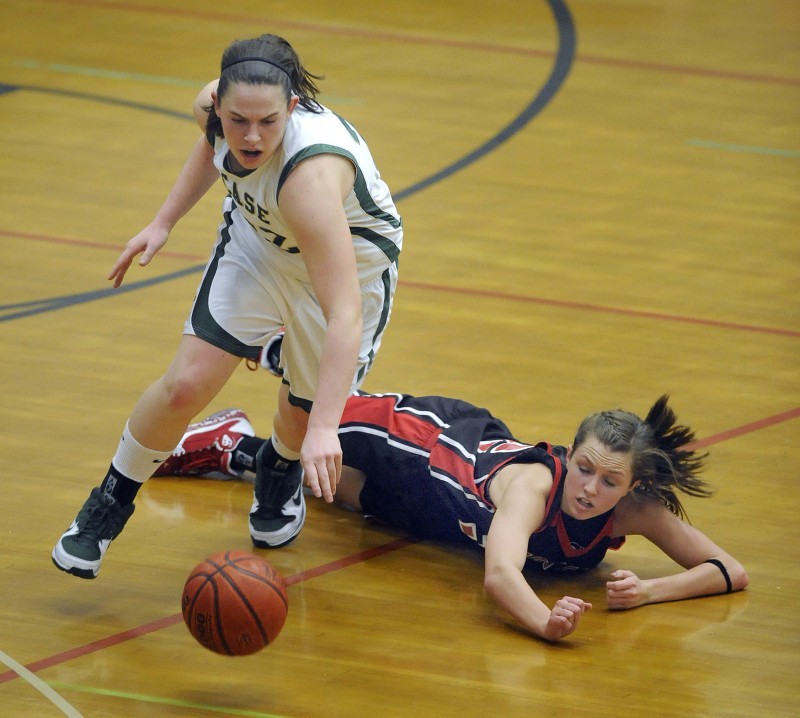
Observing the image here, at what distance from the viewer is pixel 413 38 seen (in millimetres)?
9594

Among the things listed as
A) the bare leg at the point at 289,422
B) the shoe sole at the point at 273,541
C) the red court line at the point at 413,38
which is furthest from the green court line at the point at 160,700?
the red court line at the point at 413,38

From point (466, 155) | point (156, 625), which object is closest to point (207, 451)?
point (156, 625)

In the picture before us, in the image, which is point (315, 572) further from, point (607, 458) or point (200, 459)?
point (607, 458)

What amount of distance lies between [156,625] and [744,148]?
17.5 feet

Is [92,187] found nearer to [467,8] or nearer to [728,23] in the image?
[467,8]

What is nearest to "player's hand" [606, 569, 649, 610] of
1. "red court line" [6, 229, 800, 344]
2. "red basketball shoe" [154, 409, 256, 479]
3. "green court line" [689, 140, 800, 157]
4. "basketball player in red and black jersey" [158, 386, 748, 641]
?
"basketball player in red and black jersey" [158, 386, 748, 641]

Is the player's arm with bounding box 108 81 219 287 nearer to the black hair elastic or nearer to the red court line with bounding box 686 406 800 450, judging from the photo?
the black hair elastic

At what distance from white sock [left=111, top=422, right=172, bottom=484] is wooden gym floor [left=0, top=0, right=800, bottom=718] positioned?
0.97 ft

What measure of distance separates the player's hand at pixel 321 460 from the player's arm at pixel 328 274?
19 millimetres

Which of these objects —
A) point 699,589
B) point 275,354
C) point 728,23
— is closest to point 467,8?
point 728,23

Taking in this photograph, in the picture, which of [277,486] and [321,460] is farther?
[277,486]

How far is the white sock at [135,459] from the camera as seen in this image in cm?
364

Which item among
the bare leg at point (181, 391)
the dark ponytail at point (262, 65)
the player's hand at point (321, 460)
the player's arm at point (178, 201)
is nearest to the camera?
the player's hand at point (321, 460)

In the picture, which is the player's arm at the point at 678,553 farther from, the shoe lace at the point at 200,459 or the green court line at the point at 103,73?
the green court line at the point at 103,73
